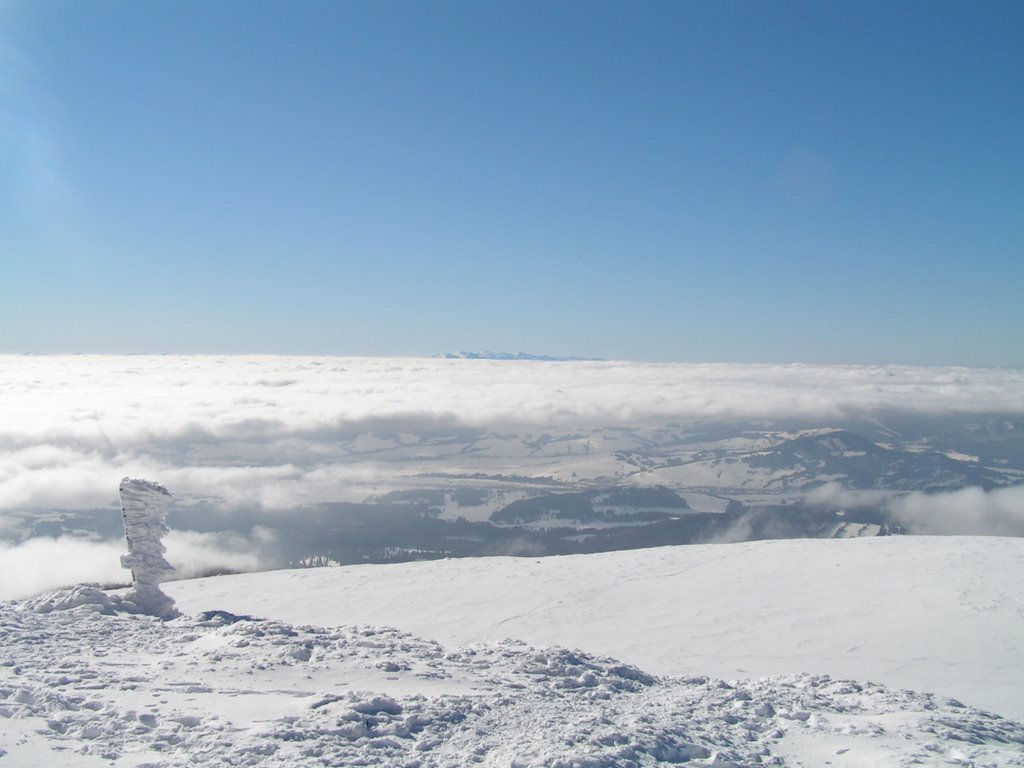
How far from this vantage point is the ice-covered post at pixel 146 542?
15055 millimetres

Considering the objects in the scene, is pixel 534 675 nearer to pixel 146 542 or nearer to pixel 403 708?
pixel 403 708

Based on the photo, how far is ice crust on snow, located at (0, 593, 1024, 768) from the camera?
6977 mm

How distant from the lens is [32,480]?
93.6 m

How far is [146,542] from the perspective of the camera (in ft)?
51.0

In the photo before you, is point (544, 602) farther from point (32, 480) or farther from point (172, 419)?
point (172, 419)

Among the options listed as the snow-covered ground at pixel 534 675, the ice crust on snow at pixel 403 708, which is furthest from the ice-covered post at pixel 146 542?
the ice crust on snow at pixel 403 708

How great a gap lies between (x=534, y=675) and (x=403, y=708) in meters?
3.17

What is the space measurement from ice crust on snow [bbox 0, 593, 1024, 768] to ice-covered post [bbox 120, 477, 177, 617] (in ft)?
7.68

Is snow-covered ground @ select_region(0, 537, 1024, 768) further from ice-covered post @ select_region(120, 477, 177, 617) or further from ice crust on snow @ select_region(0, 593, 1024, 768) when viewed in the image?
ice-covered post @ select_region(120, 477, 177, 617)

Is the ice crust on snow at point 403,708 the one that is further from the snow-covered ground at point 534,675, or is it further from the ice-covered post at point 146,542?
the ice-covered post at point 146,542

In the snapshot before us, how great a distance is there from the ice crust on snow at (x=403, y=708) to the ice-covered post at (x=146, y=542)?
92.2 inches

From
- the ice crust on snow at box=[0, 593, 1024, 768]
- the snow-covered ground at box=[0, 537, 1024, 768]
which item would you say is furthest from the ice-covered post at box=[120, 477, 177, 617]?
the ice crust on snow at box=[0, 593, 1024, 768]

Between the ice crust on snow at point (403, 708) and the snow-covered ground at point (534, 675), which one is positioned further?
the snow-covered ground at point (534, 675)

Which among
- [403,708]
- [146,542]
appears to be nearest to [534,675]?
[403,708]
